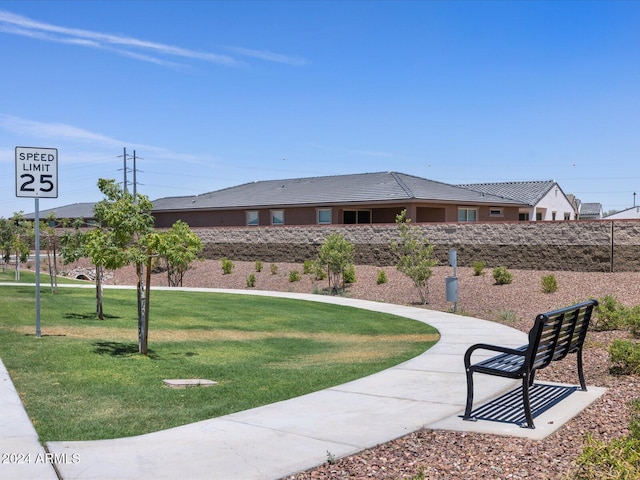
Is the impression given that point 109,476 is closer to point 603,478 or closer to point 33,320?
point 603,478

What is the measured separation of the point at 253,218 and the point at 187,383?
120 ft

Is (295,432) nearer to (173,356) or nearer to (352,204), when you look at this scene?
(173,356)

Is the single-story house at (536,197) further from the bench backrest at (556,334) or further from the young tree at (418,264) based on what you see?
the bench backrest at (556,334)

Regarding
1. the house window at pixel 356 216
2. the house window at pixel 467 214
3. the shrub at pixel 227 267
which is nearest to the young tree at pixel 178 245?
the shrub at pixel 227 267

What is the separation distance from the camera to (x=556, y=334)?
774 centimetres

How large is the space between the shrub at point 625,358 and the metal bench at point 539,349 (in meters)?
0.76

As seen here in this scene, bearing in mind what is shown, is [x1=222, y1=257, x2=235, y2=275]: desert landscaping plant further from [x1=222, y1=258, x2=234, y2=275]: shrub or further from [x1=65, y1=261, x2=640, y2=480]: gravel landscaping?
[x1=65, y1=261, x2=640, y2=480]: gravel landscaping

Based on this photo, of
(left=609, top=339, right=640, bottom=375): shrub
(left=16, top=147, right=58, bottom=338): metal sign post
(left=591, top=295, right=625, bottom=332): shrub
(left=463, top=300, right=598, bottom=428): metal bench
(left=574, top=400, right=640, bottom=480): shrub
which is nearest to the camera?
(left=574, top=400, right=640, bottom=480): shrub

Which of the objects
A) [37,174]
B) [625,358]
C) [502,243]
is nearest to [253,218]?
[502,243]

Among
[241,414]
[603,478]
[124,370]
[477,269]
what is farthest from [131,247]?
[477,269]

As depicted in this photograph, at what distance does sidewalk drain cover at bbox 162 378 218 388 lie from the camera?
9.15 metres

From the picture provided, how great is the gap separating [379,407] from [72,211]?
71770 millimetres

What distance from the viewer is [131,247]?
11.0 m

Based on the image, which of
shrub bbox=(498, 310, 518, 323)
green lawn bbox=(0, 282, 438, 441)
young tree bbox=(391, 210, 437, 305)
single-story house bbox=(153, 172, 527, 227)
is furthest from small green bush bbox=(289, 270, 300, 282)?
shrub bbox=(498, 310, 518, 323)
